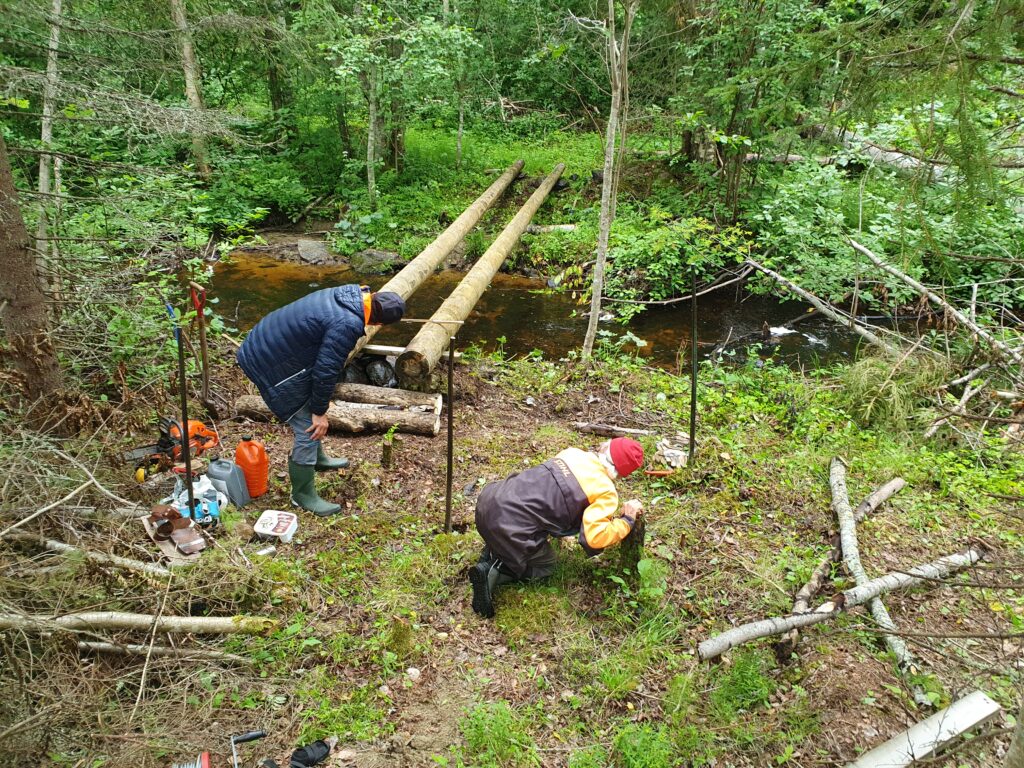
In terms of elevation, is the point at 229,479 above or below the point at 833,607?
above

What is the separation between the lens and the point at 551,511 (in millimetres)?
3832

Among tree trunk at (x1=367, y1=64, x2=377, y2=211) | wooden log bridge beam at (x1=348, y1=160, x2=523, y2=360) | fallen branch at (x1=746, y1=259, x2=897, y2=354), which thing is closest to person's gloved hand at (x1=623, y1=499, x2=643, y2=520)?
wooden log bridge beam at (x1=348, y1=160, x2=523, y2=360)

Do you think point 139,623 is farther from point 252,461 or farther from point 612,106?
point 612,106

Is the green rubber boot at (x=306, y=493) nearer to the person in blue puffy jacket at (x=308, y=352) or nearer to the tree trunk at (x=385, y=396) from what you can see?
the person in blue puffy jacket at (x=308, y=352)

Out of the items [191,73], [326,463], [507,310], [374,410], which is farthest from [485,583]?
[191,73]

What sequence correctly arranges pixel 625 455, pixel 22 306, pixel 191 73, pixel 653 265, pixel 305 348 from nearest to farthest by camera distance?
1. pixel 625 455
2. pixel 22 306
3. pixel 305 348
4. pixel 653 265
5. pixel 191 73

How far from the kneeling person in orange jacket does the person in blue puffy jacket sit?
5.10 feet

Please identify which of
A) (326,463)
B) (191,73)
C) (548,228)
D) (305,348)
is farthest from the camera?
(548,228)

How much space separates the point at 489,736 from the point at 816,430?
15.5 feet

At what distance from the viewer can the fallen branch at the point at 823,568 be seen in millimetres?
3742

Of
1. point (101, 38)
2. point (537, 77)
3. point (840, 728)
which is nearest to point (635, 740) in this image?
point (840, 728)

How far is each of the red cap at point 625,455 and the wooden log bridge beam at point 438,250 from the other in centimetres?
249

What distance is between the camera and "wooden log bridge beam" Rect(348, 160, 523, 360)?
7938 mm

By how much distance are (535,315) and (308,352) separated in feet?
20.6
